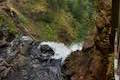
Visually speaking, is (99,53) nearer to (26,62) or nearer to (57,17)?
(26,62)

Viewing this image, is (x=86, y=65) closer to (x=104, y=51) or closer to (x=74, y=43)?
(x=104, y=51)

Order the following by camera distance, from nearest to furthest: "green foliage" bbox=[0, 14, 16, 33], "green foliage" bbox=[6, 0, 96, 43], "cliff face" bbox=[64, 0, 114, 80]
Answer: "cliff face" bbox=[64, 0, 114, 80], "green foliage" bbox=[0, 14, 16, 33], "green foliage" bbox=[6, 0, 96, 43]

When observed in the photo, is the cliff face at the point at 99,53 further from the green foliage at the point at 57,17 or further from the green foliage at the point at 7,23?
the green foliage at the point at 57,17

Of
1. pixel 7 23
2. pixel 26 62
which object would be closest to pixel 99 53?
pixel 26 62

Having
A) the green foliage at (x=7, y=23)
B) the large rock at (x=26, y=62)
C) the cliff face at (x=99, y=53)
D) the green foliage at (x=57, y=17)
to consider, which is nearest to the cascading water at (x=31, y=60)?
the large rock at (x=26, y=62)

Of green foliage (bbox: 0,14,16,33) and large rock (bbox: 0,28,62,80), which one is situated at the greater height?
green foliage (bbox: 0,14,16,33)

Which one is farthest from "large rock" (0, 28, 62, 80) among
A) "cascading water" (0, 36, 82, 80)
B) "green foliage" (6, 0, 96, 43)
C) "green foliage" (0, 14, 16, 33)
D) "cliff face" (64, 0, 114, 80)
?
"green foliage" (6, 0, 96, 43)

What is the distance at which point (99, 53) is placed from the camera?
895 cm

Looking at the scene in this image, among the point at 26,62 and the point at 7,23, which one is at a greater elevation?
the point at 7,23

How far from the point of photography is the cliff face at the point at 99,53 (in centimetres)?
856

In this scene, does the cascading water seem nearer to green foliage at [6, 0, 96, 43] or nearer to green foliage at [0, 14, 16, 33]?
green foliage at [0, 14, 16, 33]

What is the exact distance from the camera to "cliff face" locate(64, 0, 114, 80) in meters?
8.56

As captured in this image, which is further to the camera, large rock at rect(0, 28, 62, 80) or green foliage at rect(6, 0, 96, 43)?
green foliage at rect(6, 0, 96, 43)

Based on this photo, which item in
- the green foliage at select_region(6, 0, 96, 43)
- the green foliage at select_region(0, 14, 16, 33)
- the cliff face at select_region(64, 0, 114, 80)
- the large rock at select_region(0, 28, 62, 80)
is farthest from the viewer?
the green foliage at select_region(6, 0, 96, 43)
